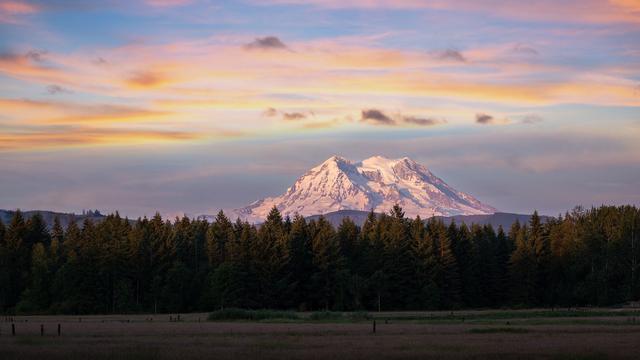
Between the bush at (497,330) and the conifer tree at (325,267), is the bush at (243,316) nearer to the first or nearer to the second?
the conifer tree at (325,267)

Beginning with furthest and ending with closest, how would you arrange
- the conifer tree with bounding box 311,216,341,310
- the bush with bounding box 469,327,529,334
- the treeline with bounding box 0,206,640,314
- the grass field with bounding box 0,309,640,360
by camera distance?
the conifer tree with bounding box 311,216,341,310, the treeline with bounding box 0,206,640,314, the bush with bounding box 469,327,529,334, the grass field with bounding box 0,309,640,360

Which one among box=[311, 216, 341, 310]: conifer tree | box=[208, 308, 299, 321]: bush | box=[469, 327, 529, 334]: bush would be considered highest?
box=[311, 216, 341, 310]: conifer tree

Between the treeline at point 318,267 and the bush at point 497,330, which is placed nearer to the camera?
the bush at point 497,330

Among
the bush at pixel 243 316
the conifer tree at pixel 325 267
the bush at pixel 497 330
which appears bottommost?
the bush at pixel 497 330

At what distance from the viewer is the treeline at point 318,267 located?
420 feet

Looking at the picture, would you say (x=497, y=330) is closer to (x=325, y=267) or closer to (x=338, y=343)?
(x=338, y=343)

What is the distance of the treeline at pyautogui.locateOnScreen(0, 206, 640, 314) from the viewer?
420ft

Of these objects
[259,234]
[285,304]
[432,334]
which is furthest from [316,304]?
[432,334]

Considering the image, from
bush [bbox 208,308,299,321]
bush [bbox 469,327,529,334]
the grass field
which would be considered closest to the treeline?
bush [bbox 208,308,299,321]

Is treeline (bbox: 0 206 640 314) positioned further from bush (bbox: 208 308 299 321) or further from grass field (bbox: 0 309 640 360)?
grass field (bbox: 0 309 640 360)

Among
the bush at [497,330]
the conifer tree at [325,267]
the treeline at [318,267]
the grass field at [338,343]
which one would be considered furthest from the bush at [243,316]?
the bush at [497,330]

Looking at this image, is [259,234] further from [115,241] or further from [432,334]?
[432,334]

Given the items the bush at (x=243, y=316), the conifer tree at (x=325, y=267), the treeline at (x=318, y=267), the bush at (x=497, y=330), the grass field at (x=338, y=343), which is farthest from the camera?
the conifer tree at (x=325, y=267)

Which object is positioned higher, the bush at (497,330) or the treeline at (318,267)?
the treeline at (318,267)
